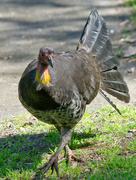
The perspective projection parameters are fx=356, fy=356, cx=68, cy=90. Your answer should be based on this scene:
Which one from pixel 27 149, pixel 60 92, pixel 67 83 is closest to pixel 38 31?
pixel 27 149

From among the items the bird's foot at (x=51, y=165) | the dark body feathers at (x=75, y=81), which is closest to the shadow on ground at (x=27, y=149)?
the bird's foot at (x=51, y=165)

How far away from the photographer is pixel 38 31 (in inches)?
401

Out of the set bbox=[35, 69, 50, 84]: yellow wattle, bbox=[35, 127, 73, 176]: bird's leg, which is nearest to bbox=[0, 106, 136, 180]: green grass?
bbox=[35, 127, 73, 176]: bird's leg

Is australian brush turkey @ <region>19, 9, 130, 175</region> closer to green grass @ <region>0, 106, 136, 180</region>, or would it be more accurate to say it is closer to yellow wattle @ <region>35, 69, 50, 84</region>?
yellow wattle @ <region>35, 69, 50, 84</region>

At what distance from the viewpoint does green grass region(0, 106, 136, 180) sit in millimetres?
4469

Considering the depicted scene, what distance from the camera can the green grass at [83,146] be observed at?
447cm

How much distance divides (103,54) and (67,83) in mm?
1566

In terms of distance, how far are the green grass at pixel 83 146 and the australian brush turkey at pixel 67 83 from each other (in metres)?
0.26

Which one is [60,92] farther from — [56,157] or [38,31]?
[38,31]

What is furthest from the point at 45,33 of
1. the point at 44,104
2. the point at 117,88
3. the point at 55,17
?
the point at 44,104

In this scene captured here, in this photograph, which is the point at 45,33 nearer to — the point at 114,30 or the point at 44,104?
the point at 114,30

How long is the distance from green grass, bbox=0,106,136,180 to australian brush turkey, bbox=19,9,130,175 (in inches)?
10.4

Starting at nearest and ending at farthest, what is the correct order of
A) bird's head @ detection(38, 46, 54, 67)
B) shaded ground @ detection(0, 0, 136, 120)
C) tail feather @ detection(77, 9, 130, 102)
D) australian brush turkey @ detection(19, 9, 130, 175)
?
1. bird's head @ detection(38, 46, 54, 67)
2. australian brush turkey @ detection(19, 9, 130, 175)
3. tail feather @ detection(77, 9, 130, 102)
4. shaded ground @ detection(0, 0, 136, 120)

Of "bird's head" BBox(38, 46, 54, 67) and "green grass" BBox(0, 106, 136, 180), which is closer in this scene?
"bird's head" BBox(38, 46, 54, 67)
